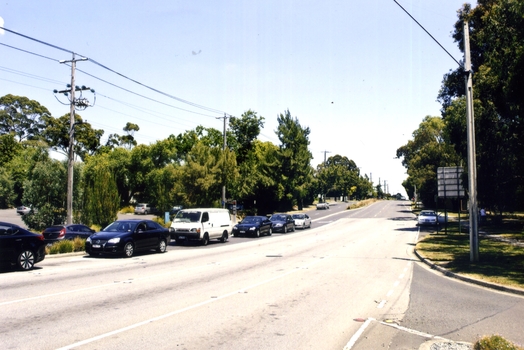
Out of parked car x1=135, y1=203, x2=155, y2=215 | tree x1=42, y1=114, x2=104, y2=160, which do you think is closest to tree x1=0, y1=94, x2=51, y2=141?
tree x1=42, y1=114, x2=104, y2=160

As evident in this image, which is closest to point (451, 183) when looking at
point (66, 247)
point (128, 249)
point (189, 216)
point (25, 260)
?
point (189, 216)

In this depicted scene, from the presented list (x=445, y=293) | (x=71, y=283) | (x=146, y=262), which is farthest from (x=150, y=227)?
(x=445, y=293)

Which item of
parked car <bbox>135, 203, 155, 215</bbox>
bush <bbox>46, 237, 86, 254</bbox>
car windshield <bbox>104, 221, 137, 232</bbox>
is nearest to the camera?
bush <bbox>46, 237, 86, 254</bbox>

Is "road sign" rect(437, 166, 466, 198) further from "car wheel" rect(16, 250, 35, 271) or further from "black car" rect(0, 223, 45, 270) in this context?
"car wheel" rect(16, 250, 35, 271)

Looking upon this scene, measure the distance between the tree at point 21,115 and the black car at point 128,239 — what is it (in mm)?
82365

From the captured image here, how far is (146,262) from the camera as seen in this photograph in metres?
17.8

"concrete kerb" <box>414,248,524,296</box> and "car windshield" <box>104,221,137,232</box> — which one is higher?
"car windshield" <box>104,221,137,232</box>

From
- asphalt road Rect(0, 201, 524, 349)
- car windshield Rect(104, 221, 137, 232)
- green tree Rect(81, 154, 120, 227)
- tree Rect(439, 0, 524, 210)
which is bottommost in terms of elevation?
asphalt road Rect(0, 201, 524, 349)

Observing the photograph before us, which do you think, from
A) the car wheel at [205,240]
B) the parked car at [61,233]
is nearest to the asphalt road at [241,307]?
the parked car at [61,233]

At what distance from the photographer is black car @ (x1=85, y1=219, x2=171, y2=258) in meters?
19.0

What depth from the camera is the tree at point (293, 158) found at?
7356 cm

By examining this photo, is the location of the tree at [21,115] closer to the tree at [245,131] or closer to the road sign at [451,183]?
the tree at [245,131]

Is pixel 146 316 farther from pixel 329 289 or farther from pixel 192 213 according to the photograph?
pixel 192 213

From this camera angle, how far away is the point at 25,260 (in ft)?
48.2
